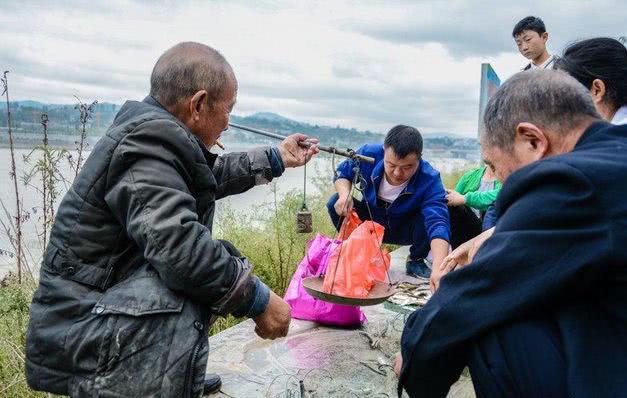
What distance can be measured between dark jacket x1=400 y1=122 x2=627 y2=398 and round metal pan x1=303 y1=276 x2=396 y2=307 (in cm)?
150

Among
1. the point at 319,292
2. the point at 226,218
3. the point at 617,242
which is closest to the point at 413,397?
the point at 617,242

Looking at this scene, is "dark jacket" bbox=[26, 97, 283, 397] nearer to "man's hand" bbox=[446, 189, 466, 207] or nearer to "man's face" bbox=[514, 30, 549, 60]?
"man's hand" bbox=[446, 189, 466, 207]

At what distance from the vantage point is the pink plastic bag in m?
4.08

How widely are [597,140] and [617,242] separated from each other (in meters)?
0.35

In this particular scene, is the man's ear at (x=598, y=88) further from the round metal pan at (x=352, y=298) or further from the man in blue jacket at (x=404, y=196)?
the man in blue jacket at (x=404, y=196)

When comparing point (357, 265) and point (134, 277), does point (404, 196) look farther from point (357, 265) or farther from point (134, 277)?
point (134, 277)

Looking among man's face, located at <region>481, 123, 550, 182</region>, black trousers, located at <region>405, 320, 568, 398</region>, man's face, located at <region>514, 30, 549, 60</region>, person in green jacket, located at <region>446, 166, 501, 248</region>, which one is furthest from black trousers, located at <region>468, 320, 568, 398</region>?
man's face, located at <region>514, 30, 549, 60</region>

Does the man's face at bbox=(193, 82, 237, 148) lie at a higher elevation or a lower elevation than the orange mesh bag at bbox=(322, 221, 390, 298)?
higher

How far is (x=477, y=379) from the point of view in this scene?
163cm

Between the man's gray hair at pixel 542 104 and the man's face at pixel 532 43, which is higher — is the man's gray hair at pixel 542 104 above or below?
below

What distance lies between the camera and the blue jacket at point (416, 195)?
4.81 metres

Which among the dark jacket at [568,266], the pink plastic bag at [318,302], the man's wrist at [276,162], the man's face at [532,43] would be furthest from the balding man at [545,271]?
the man's face at [532,43]

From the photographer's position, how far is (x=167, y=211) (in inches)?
77.2

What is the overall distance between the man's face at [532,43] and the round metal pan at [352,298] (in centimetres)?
364
